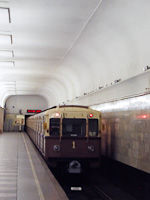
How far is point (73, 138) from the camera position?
13.5 meters

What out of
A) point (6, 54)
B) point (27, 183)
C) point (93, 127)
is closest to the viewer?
point (27, 183)

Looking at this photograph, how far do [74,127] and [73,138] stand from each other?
1.80 feet

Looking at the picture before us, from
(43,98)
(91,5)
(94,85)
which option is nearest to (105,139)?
(94,85)

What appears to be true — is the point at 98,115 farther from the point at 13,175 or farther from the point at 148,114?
the point at 13,175

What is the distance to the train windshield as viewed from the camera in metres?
13.7

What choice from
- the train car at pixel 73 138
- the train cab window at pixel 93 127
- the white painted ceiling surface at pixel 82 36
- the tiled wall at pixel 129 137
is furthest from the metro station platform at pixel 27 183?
the white painted ceiling surface at pixel 82 36

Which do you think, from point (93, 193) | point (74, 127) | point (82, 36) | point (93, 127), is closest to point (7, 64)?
point (82, 36)

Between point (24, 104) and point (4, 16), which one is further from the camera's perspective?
point (24, 104)

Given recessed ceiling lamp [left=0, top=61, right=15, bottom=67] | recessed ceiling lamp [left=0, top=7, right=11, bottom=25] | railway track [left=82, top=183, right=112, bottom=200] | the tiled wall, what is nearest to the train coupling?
railway track [left=82, top=183, right=112, bottom=200]

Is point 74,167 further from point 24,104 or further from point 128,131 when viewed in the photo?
point 24,104

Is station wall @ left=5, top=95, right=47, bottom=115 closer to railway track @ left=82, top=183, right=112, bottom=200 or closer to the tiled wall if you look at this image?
the tiled wall

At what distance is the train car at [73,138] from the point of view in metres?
13.4

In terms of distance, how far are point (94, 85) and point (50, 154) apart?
603cm

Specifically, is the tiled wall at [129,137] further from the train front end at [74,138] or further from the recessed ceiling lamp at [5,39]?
the recessed ceiling lamp at [5,39]
